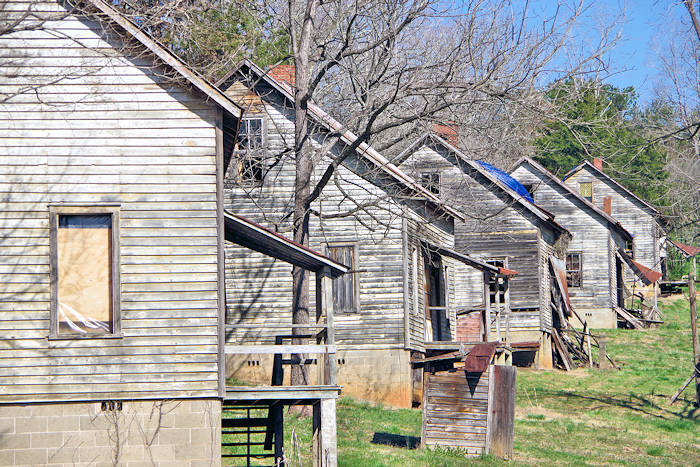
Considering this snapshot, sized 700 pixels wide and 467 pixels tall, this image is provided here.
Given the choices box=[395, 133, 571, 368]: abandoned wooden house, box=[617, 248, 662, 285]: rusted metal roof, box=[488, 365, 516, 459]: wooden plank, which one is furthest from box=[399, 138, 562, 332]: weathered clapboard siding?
box=[488, 365, 516, 459]: wooden plank

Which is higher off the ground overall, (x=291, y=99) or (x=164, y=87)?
(x=291, y=99)

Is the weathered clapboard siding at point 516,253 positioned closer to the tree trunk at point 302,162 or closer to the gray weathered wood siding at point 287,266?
the gray weathered wood siding at point 287,266

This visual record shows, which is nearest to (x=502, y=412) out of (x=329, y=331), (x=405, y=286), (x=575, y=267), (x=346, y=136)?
(x=329, y=331)

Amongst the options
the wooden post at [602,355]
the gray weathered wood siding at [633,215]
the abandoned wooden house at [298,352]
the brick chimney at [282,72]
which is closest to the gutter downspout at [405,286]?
the brick chimney at [282,72]

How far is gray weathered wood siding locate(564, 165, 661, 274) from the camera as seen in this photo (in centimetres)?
5388

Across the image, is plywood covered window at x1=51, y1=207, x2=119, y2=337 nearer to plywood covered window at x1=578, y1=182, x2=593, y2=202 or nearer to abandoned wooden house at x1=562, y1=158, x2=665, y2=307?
abandoned wooden house at x1=562, y1=158, x2=665, y2=307

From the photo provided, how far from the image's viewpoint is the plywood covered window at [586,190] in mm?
53250

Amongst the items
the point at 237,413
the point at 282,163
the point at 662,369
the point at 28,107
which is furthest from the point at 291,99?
the point at 662,369

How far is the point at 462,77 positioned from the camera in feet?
61.0

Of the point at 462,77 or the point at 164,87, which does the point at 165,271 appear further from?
the point at 462,77

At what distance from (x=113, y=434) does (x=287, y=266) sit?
1064 centimetres

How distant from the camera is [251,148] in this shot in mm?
23984

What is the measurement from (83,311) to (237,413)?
26.8 ft

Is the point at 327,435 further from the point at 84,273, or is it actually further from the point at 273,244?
the point at 84,273
